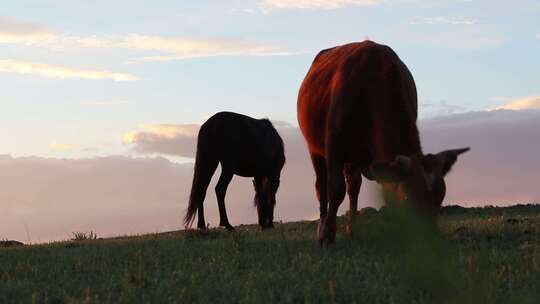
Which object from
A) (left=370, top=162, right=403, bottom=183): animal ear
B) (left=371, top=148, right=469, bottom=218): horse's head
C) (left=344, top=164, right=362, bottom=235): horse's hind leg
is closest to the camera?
(left=370, top=162, right=403, bottom=183): animal ear

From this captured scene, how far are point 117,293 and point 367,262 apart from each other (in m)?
2.60

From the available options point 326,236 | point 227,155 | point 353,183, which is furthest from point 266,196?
point 326,236

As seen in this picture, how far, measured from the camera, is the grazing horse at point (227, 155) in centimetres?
1688

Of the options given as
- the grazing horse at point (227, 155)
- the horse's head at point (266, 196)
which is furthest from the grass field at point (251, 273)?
the horse's head at point (266, 196)

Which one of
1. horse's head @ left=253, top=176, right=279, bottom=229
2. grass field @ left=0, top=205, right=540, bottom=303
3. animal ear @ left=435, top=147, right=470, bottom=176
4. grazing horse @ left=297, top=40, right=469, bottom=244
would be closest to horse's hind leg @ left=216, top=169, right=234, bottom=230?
horse's head @ left=253, top=176, right=279, bottom=229

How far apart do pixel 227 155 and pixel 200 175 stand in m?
0.83

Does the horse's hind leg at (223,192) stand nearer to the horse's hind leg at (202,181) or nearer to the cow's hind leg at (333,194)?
the horse's hind leg at (202,181)

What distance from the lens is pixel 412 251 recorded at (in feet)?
5.11

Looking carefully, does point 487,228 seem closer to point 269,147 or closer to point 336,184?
point 336,184

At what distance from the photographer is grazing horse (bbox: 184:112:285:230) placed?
16.9 metres

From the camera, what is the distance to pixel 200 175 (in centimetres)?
1702

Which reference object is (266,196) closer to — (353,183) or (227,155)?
(227,155)

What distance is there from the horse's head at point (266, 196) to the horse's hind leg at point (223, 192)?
1249 millimetres

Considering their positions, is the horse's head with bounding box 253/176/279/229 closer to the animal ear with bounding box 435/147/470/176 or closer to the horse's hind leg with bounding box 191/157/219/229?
the horse's hind leg with bounding box 191/157/219/229
